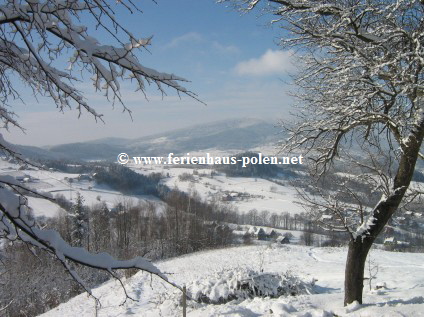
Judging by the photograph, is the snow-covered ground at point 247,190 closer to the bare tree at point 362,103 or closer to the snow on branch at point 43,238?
the bare tree at point 362,103

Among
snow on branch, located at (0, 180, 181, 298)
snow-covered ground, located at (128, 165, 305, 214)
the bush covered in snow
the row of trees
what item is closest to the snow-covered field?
the bush covered in snow

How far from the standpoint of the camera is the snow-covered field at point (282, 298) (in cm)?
542

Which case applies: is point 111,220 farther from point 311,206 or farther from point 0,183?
point 0,183

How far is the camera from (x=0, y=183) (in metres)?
1.89

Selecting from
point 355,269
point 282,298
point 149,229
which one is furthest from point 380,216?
point 149,229

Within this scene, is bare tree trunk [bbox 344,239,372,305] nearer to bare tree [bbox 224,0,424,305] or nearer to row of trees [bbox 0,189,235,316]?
bare tree [bbox 224,0,424,305]

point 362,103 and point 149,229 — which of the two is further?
point 149,229

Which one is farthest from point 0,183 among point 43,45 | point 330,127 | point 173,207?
point 173,207

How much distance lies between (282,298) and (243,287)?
9.01ft

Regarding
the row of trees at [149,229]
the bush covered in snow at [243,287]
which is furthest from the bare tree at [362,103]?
the row of trees at [149,229]

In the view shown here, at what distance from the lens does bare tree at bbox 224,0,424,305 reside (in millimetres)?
3928

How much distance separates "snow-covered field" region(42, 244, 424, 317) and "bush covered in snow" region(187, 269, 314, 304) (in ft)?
0.31

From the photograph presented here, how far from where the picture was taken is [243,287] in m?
10.6

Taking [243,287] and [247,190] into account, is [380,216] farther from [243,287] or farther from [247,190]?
[247,190]
